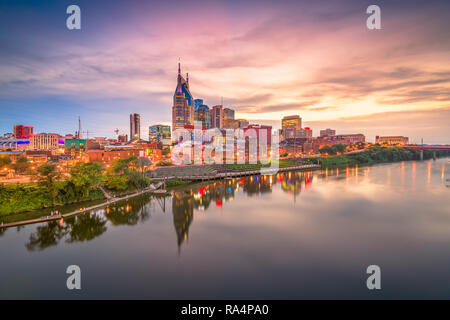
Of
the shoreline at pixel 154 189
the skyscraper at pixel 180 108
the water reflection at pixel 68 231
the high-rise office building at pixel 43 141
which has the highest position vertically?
the skyscraper at pixel 180 108

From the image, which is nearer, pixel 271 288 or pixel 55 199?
pixel 271 288

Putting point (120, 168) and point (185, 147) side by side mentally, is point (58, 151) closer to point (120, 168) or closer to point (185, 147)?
point (185, 147)

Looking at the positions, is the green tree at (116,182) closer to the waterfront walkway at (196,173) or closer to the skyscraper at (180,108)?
the waterfront walkway at (196,173)

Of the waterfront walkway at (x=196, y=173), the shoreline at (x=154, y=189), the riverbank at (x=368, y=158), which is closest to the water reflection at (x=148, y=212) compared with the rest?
the shoreline at (x=154, y=189)

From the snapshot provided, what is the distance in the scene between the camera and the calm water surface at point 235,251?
12.3 m

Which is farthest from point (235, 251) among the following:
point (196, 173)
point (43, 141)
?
point (43, 141)

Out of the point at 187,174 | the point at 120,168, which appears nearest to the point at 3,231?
the point at 120,168

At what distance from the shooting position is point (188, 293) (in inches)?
467

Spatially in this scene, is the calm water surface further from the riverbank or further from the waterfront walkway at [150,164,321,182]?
the riverbank

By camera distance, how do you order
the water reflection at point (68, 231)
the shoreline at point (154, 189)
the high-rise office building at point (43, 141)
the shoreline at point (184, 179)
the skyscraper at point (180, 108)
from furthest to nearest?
the skyscraper at point (180, 108) < the high-rise office building at point (43, 141) < the shoreline at point (184, 179) < the shoreline at point (154, 189) < the water reflection at point (68, 231)

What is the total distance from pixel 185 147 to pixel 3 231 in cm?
4563

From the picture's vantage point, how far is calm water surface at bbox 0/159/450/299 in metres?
12.3

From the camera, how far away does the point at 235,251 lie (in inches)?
654

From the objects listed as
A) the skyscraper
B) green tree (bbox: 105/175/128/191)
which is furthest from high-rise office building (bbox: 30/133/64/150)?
green tree (bbox: 105/175/128/191)
